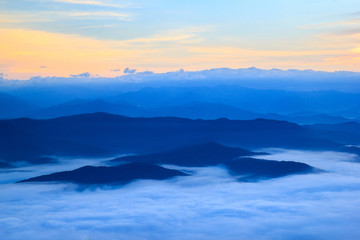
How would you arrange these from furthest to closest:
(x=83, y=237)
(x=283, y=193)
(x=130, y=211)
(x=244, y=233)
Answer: (x=283, y=193) → (x=130, y=211) → (x=244, y=233) → (x=83, y=237)

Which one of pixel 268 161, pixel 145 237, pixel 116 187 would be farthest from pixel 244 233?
pixel 268 161

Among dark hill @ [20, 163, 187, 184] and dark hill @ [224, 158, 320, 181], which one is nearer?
dark hill @ [20, 163, 187, 184]

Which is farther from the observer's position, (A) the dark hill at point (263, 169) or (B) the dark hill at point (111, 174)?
(A) the dark hill at point (263, 169)

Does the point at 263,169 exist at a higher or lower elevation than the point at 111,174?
higher

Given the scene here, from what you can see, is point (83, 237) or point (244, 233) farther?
point (244, 233)

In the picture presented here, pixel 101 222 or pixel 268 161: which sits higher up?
pixel 268 161

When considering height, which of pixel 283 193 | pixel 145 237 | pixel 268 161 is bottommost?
pixel 145 237

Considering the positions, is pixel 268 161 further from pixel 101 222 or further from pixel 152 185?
pixel 101 222

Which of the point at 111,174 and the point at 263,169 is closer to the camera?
the point at 111,174
